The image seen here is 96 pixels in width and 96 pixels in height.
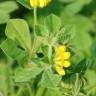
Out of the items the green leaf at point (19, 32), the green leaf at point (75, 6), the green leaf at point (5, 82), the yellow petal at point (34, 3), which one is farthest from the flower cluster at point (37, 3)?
the green leaf at point (75, 6)

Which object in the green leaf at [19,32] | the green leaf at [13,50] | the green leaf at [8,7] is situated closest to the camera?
the green leaf at [13,50]

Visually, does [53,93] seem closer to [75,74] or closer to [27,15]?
[75,74]

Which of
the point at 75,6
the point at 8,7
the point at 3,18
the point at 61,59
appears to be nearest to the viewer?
the point at 61,59

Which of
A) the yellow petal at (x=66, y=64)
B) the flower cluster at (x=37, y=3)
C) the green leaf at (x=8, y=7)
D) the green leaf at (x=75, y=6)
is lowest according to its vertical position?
the yellow petal at (x=66, y=64)

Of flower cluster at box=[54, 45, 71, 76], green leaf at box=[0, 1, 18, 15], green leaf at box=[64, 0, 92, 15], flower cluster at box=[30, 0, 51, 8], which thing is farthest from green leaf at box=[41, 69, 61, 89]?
green leaf at box=[64, 0, 92, 15]

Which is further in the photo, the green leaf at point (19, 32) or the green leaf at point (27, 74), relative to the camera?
the green leaf at point (19, 32)

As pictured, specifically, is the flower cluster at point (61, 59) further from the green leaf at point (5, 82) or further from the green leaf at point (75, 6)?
the green leaf at point (75, 6)

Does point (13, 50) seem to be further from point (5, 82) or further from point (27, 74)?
point (5, 82)

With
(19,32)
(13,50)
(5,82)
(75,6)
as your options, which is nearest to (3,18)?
(19,32)
